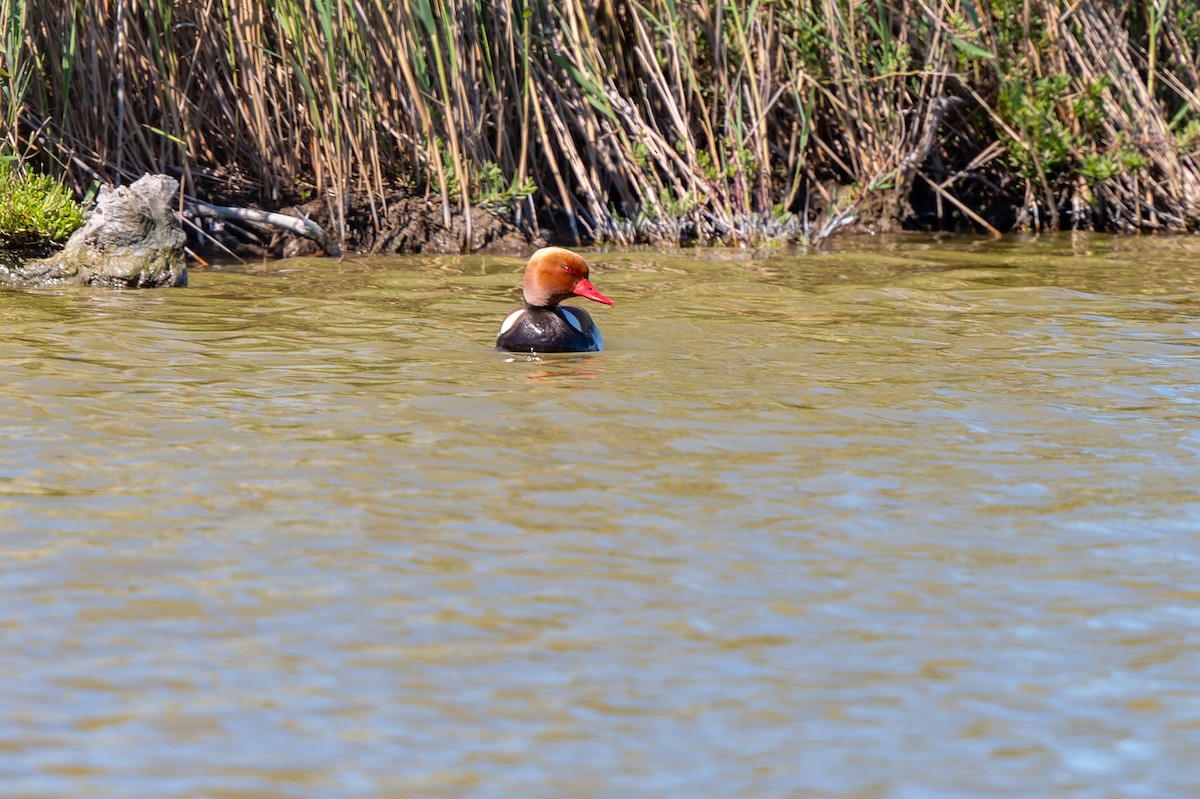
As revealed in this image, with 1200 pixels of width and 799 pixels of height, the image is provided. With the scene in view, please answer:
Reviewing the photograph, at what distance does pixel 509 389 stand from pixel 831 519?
80.2 inches

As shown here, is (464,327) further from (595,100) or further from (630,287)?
(595,100)

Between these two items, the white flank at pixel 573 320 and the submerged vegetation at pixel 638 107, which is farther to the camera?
the submerged vegetation at pixel 638 107

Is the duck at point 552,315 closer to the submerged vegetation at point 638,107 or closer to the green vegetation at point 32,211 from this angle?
the submerged vegetation at point 638,107

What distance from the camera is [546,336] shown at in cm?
671

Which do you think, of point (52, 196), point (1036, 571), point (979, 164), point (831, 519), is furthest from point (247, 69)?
point (1036, 571)

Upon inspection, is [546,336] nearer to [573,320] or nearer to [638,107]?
[573,320]

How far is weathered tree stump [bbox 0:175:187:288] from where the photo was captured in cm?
830

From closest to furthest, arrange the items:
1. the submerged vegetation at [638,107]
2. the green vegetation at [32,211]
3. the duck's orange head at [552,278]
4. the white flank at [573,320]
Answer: the white flank at [573,320], the duck's orange head at [552,278], the green vegetation at [32,211], the submerged vegetation at [638,107]

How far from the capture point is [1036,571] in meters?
3.77

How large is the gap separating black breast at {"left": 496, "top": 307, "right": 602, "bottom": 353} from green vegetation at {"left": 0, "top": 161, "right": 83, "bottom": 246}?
304cm

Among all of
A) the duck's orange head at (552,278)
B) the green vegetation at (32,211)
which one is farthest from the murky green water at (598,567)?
the green vegetation at (32,211)

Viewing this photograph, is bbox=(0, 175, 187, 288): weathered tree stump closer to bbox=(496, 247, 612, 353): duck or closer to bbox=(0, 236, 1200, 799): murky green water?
bbox=(0, 236, 1200, 799): murky green water

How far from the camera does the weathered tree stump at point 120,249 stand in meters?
8.30

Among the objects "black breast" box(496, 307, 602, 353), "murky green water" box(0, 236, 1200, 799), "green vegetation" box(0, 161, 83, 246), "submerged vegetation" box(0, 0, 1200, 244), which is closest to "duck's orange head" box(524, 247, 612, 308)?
"black breast" box(496, 307, 602, 353)
